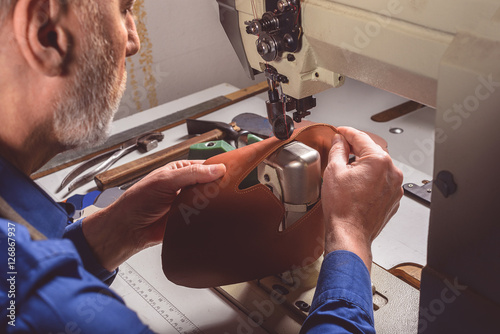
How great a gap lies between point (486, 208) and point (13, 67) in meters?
0.84

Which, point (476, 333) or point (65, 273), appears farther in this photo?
point (476, 333)

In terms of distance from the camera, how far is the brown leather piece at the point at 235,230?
127cm

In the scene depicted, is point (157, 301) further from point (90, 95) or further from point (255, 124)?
point (255, 124)

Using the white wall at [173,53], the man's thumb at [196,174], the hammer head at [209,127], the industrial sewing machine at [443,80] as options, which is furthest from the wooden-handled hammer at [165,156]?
the white wall at [173,53]

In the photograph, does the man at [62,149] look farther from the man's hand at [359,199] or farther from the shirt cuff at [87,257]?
the shirt cuff at [87,257]

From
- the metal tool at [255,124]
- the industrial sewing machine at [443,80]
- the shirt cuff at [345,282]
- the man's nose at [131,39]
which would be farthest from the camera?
the metal tool at [255,124]

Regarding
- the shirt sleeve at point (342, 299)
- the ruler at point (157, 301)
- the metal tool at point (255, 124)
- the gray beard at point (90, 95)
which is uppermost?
the gray beard at point (90, 95)

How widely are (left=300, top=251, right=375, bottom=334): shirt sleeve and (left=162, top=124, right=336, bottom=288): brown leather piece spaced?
253 millimetres

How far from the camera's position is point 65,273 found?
2.55ft

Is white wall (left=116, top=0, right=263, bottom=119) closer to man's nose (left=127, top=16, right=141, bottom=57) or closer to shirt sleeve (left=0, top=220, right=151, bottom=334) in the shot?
man's nose (left=127, top=16, right=141, bottom=57)

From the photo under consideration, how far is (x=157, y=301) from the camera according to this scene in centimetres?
137

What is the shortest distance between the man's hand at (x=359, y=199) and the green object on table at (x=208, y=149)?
1.81 feet

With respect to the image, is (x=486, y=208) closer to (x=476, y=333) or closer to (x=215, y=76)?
(x=476, y=333)

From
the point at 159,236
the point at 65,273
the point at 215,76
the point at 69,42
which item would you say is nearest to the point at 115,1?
the point at 69,42
